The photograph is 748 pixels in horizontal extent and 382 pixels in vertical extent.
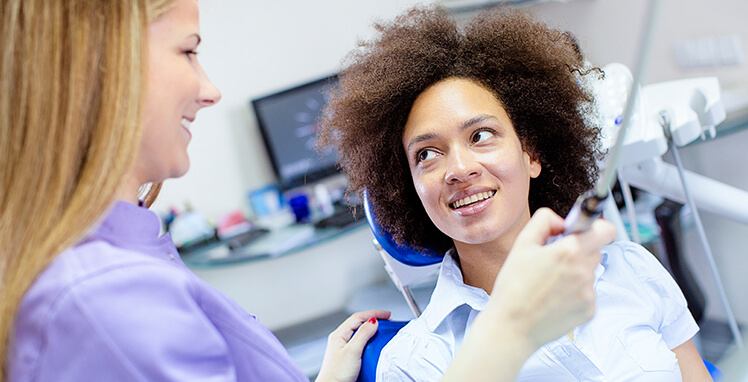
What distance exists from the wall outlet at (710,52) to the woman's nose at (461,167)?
177 cm

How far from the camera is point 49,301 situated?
0.53 m

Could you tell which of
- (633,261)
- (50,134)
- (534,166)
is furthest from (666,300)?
(50,134)

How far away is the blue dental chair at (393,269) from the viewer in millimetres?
1115

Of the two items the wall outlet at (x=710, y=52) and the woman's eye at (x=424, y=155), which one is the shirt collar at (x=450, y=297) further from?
the wall outlet at (x=710, y=52)

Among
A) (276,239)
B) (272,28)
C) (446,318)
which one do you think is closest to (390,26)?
(446,318)

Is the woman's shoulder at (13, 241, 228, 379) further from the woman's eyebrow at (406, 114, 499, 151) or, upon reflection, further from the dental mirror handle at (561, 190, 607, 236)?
the woman's eyebrow at (406, 114, 499, 151)

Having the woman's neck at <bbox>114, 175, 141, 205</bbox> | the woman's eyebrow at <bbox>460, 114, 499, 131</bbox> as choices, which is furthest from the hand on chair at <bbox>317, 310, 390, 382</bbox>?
the woman's neck at <bbox>114, 175, 141, 205</bbox>

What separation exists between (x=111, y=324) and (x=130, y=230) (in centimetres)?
14

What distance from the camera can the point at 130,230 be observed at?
2.12 feet

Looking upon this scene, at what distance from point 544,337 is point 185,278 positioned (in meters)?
0.39

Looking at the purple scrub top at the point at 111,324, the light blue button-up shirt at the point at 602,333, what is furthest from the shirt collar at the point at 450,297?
the purple scrub top at the point at 111,324

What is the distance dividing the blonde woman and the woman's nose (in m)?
0.42

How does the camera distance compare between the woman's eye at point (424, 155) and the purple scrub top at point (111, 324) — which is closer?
the purple scrub top at point (111, 324)

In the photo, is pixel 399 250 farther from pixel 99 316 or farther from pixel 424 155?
pixel 99 316
